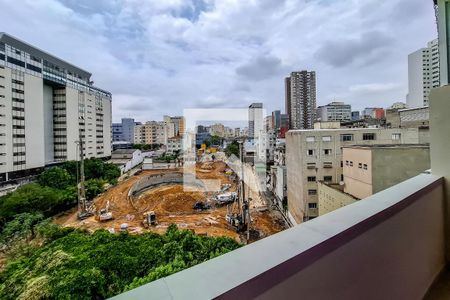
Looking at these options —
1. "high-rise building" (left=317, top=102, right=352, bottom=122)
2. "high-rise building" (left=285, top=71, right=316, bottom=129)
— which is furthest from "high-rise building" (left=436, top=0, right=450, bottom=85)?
"high-rise building" (left=317, top=102, right=352, bottom=122)

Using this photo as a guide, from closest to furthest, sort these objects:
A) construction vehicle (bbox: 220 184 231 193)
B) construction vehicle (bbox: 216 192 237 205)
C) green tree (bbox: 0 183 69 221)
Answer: green tree (bbox: 0 183 69 221), construction vehicle (bbox: 216 192 237 205), construction vehicle (bbox: 220 184 231 193)

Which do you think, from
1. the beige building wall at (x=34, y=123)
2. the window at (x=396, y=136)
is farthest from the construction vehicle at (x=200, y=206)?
the beige building wall at (x=34, y=123)

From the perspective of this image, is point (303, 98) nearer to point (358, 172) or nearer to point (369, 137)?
point (369, 137)

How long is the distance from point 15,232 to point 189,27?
745 centimetres

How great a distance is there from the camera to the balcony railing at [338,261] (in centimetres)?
36

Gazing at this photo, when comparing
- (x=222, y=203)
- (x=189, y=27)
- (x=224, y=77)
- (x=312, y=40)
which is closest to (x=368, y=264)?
(x=189, y=27)

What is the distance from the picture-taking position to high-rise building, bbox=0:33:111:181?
1383 cm

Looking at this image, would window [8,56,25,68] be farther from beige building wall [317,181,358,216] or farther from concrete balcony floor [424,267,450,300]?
concrete balcony floor [424,267,450,300]

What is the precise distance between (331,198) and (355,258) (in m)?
7.15

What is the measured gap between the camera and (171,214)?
10.7m

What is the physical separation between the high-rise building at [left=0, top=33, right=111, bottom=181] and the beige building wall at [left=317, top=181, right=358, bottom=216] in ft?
53.5

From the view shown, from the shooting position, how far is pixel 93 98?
22.4 meters

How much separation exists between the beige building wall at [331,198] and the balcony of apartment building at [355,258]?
5.17 m

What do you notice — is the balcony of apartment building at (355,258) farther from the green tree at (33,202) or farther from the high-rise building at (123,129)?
the high-rise building at (123,129)
